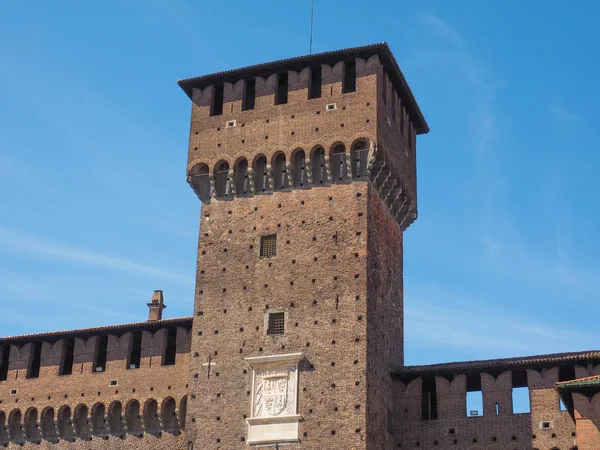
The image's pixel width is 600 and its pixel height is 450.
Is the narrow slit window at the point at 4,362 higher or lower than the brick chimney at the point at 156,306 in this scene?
lower

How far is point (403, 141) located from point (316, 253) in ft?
17.4

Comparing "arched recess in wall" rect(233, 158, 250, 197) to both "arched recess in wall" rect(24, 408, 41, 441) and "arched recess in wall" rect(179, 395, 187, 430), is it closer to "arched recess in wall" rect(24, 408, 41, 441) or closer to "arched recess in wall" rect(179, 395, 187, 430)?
"arched recess in wall" rect(179, 395, 187, 430)

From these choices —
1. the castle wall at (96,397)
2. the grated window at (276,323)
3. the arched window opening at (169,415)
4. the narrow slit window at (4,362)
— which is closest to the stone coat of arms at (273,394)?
the grated window at (276,323)

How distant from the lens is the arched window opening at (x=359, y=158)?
84.8ft

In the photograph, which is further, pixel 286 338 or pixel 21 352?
pixel 21 352

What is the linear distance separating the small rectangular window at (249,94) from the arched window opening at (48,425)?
9.73 m

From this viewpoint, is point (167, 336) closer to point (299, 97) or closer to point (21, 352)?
point (21, 352)

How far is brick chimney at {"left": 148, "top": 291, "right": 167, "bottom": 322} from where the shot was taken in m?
31.0

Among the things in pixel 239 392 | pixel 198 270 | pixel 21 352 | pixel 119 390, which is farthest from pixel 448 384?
pixel 21 352

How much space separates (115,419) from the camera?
2755 cm

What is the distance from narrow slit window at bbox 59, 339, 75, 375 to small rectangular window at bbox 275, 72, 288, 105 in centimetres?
871

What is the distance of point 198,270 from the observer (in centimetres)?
2647

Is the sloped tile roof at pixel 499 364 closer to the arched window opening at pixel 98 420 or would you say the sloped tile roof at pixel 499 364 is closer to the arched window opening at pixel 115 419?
the arched window opening at pixel 115 419

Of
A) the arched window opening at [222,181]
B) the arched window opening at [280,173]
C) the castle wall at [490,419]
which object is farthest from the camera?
the arched window opening at [222,181]
